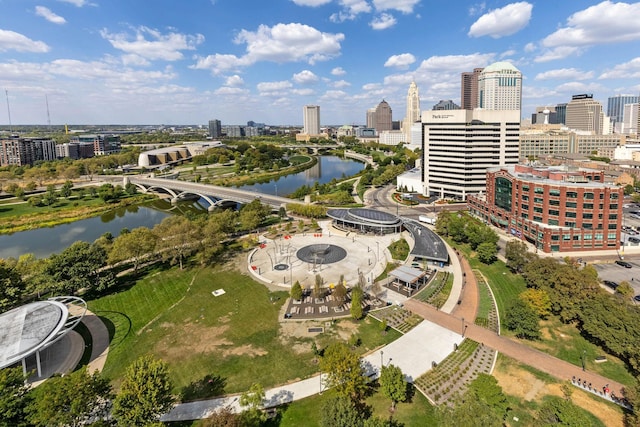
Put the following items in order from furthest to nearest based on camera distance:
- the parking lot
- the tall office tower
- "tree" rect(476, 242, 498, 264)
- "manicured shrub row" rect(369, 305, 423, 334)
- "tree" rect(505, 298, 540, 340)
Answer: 1. the tall office tower
2. "tree" rect(476, 242, 498, 264)
3. the parking lot
4. "manicured shrub row" rect(369, 305, 423, 334)
5. "tree" rect(505, 298, 540, 340)

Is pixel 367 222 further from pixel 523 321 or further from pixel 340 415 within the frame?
pixel 340 415

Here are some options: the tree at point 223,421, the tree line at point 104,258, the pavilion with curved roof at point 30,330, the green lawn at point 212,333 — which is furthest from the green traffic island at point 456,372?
the tree line at point 104,258

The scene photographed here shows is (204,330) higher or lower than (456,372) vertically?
higher

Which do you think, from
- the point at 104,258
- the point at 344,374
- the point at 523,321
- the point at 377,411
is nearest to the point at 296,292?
the point at 344,374

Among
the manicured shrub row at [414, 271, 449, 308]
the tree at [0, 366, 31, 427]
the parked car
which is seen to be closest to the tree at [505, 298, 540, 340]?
the manicured shrub row at [414, 271, 449, 308]

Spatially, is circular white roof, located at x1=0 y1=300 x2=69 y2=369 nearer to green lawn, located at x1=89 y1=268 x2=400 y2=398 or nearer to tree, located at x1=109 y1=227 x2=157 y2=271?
green lawn, located at x1=89 y1=268 x2=400 y2=398

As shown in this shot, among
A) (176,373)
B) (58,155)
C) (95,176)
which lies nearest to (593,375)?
(176,373)

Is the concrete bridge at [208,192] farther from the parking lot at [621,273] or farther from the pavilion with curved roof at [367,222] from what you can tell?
the parking lot at [621,273]
